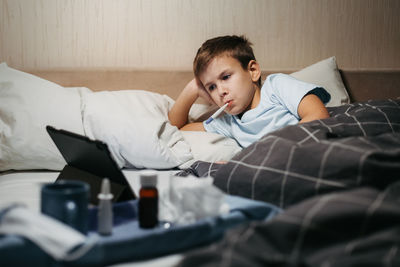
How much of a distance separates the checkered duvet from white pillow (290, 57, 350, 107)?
0.71 metres

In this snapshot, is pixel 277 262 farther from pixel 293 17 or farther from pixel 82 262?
pixel 293 17

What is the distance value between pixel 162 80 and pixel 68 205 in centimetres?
131

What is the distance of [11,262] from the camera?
0.65 meters

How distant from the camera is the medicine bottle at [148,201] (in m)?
0.77

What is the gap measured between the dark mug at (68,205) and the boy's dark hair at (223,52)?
1093 mm


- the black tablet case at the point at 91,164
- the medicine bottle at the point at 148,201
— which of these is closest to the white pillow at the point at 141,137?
the black tablet case at the point at 91,164

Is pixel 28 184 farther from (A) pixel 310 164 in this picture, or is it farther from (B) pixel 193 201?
(A) pixel 310 164

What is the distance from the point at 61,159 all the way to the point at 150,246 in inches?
32.3

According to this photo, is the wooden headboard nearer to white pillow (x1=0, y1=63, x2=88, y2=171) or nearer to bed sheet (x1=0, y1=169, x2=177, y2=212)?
white pillow (x1=0, y1=63, x2=88, y2=171)

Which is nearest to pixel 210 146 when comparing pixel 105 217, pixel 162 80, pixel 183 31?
pixel 162 80

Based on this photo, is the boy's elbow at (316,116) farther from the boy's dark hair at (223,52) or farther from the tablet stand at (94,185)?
the tablet stand at (94,185)

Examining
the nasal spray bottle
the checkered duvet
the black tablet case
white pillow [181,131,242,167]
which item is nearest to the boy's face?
white pillow [181,131,242,167]

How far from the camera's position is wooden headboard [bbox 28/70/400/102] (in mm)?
1869

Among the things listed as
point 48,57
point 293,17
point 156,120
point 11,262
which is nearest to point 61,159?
point 156,120
